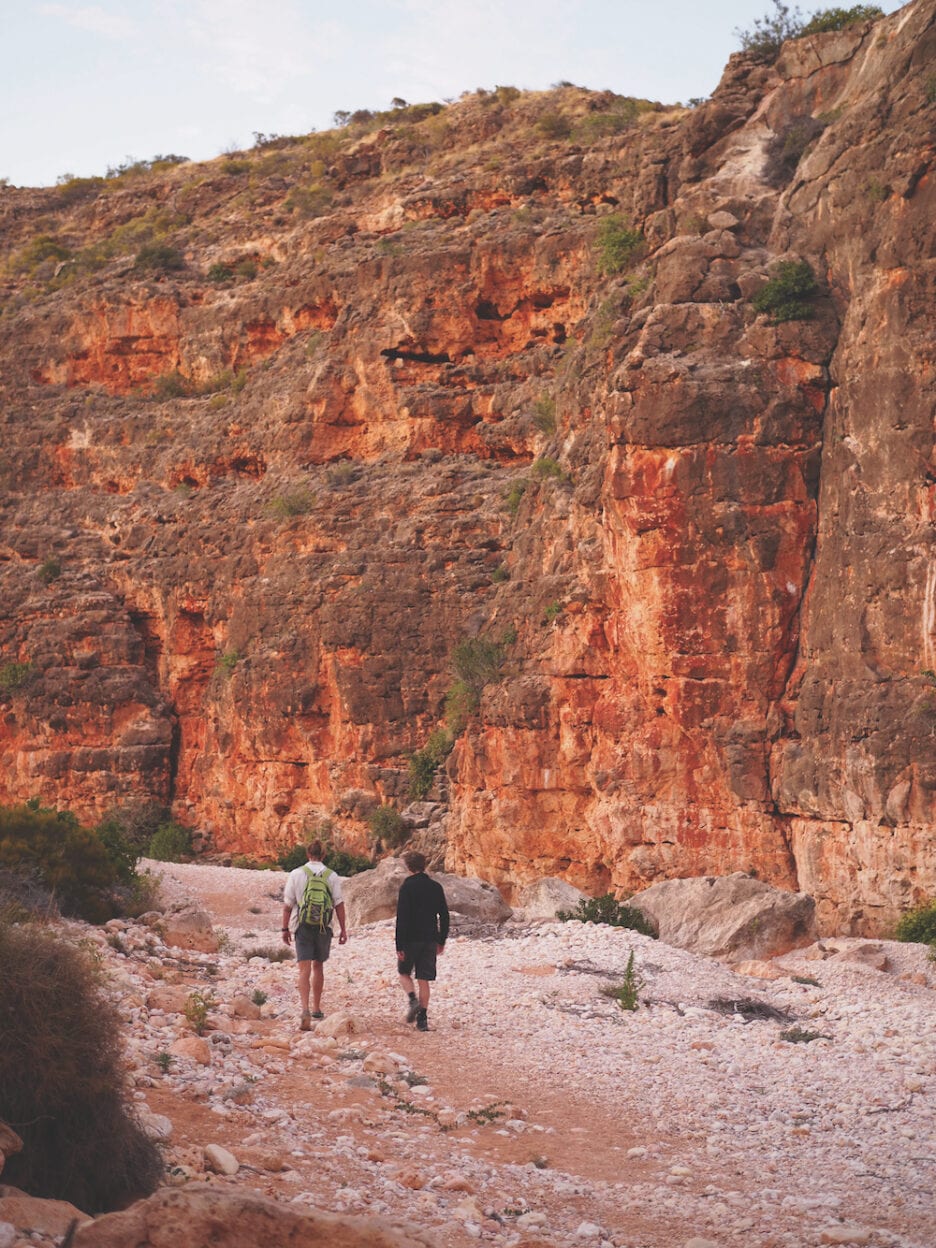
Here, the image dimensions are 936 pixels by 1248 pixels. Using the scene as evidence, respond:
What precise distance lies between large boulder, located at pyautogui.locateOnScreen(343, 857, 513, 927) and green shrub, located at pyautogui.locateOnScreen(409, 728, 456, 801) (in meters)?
12.0

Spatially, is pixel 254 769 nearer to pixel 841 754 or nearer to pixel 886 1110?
pixel 841 754

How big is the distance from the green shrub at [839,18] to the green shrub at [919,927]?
650 inches

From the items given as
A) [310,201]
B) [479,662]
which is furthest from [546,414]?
[310,201]

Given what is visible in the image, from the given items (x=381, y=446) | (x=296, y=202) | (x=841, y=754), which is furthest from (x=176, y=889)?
(x=296, y=202)

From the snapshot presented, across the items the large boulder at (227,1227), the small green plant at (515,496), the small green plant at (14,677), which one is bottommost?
the large boulder at (227,1227)

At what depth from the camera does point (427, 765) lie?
28.9m

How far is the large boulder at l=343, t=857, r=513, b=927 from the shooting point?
1547 centimetres

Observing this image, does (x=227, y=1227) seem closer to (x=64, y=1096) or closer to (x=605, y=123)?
(x=64, y=1096)

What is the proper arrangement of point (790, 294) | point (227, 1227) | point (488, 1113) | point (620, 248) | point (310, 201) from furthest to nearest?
point (310, 201), point (620, 248), point (790, 294), point (488, 1113), point (227, 1227)

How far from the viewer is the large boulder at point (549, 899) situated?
53.4 ft

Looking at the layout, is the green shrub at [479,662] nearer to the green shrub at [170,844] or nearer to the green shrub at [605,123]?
the green shrub at [170,844]

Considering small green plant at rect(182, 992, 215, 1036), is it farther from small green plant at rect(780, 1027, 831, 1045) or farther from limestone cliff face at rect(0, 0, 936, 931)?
limestone cliff face at rect(0, 0, 936, 931)

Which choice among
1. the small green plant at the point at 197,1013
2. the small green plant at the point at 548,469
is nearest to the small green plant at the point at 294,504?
the small green plant at the point at 548,469

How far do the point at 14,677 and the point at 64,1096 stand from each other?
3149 cm
